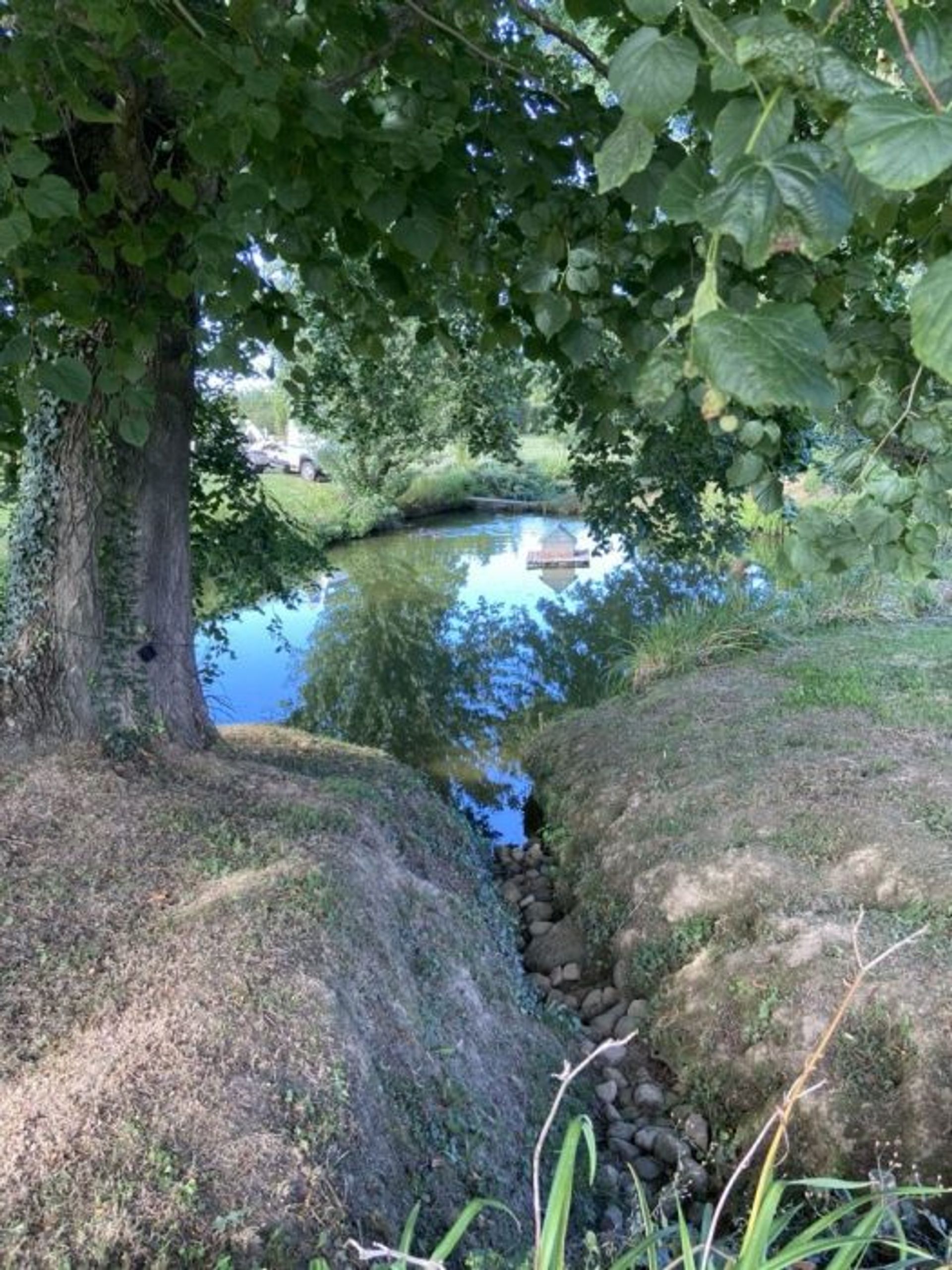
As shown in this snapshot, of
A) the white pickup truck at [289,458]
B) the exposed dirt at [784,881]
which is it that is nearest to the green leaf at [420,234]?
the exposed dirt at [784,881]

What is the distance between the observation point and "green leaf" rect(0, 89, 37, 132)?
177 cm

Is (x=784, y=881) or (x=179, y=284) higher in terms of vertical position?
(x=179, y=284)

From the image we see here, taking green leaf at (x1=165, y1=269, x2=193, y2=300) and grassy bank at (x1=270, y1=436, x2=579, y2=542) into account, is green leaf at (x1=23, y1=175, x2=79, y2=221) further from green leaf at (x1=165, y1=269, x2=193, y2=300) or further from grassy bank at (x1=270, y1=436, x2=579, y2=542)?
grassy bank at (x1=270, y1=436, x2=579, y2=542)

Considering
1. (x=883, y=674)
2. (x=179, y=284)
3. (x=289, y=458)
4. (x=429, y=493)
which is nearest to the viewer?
(x=179, y=284)

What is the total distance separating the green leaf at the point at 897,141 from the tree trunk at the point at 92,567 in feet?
11.4

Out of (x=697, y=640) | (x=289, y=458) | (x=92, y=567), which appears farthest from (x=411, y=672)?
(x=289, y=458)

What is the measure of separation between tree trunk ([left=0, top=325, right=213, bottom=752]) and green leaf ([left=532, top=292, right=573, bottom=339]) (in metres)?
2.33

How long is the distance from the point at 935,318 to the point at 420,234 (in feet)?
5.28

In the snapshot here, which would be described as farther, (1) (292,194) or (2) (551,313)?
(1) (292,194)

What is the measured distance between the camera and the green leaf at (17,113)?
1771 millimetres

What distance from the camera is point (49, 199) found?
1873mm

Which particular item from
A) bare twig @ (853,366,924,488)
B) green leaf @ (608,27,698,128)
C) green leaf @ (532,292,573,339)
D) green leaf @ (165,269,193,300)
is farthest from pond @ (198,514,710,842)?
green leaf @ (608,27,698,128)

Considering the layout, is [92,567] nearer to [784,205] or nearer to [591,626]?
[784,205]

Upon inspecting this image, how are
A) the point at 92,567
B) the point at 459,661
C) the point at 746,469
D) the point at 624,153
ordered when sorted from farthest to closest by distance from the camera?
the point at 459,661
the point at 92,567
the point at 746,469
the point at 624,153
